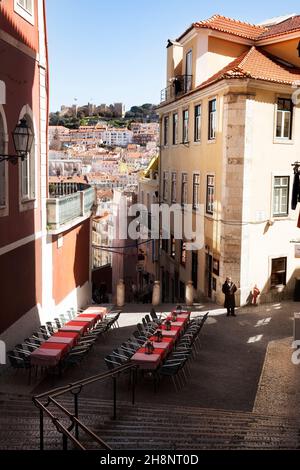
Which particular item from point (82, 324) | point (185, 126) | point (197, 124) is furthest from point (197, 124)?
point (82, 324)

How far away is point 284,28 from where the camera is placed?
22.8 m

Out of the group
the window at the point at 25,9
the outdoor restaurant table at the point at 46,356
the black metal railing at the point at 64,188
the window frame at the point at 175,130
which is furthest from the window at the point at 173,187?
the outdoor restaurant table at the point at 46,356

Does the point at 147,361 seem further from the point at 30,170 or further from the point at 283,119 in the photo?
the point at 283,119

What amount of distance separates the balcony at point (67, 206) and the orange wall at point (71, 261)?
0.45 metres

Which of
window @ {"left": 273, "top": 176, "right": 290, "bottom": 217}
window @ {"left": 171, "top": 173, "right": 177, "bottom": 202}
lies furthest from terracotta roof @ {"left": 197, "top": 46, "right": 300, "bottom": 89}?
window @ {"left": 171, "top": 173, "right": 177, "bottom": 202}

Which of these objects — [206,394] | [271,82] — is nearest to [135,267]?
[271,82]

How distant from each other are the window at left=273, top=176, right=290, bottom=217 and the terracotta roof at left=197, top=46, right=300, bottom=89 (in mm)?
3608

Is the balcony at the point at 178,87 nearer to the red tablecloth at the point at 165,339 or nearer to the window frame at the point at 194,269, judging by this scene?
the window frame at the point at 194,269

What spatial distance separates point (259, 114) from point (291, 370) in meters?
10.3

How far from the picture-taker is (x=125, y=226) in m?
44.6

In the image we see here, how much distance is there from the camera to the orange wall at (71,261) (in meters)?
16.5

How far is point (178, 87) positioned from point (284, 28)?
5695mm
